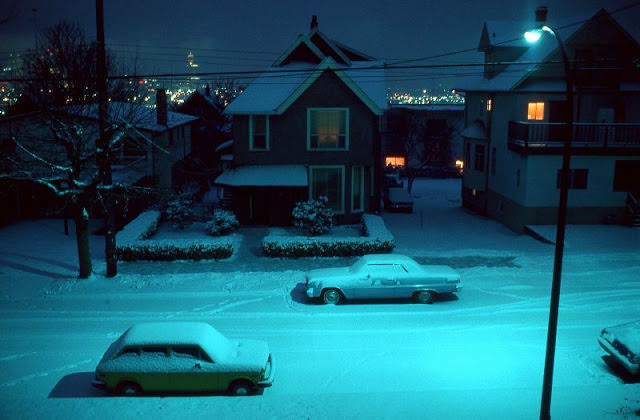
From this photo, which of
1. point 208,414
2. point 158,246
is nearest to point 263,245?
point 158,246

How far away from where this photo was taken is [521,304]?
1772cm

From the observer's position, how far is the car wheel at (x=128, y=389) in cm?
1186

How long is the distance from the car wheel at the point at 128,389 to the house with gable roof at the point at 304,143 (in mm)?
16694

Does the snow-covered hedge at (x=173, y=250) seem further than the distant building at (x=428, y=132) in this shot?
No

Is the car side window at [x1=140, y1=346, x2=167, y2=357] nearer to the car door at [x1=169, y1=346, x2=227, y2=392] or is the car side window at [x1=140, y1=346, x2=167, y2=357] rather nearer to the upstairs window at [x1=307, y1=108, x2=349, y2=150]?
the car door at [x1=169, y1=346, x2=227, y2=392]

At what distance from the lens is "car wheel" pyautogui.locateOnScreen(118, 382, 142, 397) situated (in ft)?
38.9

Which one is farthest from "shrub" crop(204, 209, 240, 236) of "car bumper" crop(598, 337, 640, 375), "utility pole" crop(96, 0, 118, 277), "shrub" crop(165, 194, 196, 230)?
"car bumper" crop(598, 337, 640, 375)

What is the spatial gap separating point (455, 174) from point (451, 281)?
38.6 m

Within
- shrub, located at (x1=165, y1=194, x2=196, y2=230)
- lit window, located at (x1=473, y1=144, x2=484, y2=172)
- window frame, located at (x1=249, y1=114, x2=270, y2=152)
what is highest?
window frame, located at (x1=249, y1=114, x2=270, y2=152)

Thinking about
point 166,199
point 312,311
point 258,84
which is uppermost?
point 258,84

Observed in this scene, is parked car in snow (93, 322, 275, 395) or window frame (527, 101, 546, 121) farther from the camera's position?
window frame (527, 101, 546, 121)

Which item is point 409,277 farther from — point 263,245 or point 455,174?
point 455,174

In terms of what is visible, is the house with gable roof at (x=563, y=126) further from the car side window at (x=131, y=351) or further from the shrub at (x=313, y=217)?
the car side window at (x=131, y=351)

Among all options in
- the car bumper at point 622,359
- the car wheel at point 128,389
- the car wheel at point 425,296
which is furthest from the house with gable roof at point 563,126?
the car wheel at point 128,389
